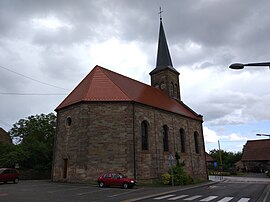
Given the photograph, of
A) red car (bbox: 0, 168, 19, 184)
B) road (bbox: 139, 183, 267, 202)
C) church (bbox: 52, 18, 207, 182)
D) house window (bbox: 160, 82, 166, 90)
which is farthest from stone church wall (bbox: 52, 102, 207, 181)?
house window (bbox: 160, 82, 166, 90)

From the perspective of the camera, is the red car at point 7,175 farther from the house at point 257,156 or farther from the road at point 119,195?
the house at point 257,156

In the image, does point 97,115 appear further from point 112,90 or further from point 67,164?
point 67,164

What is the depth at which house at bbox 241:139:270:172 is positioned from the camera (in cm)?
5056

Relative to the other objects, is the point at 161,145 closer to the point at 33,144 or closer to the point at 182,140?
the point at 182,140

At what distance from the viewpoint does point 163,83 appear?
3784 cm

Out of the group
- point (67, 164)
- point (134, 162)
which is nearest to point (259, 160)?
point (134, 162)

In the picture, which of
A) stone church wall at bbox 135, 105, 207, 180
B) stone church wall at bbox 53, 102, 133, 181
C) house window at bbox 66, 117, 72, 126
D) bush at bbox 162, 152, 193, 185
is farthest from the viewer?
house window at bbox 66, 117, 72, 126

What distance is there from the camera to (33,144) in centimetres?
3161

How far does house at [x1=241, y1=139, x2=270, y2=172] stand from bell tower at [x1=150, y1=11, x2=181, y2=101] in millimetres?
26527

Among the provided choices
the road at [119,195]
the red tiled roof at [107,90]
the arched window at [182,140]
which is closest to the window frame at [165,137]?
the red tiled roof at [107,90]

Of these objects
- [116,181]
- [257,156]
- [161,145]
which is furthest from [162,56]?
[257,156]

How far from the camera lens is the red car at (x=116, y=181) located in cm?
1780

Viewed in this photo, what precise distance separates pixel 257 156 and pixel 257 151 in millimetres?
1723

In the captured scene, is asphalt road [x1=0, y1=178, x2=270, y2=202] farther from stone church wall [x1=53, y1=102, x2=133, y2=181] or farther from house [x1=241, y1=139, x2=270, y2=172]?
house [x1=241, y1=139, x2=270, y2=172]
